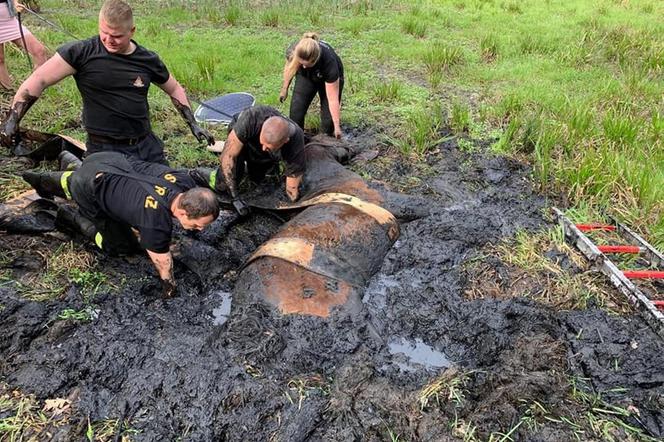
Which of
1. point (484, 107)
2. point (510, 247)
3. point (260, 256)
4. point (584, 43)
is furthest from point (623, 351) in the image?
point (584, 43)

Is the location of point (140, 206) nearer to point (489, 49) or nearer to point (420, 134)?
point (420, 134)

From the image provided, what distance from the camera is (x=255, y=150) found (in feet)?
13.8

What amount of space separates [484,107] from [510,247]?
2.71 metres

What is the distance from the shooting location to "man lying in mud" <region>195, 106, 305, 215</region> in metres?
3.85

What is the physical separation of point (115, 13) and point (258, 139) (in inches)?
53.0

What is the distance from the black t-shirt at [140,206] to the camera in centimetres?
300

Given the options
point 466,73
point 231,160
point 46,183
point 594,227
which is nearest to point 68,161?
point 46,183

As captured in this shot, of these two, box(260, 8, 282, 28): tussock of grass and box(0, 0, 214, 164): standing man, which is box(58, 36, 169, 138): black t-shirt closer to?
box(0, 0, 214, 164): standing man

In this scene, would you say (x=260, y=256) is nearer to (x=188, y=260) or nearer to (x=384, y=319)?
(x=188, y=260)

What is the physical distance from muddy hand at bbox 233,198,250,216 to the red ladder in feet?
8.46

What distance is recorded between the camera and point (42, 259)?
3.46 metres

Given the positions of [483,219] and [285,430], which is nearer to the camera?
[285,430]

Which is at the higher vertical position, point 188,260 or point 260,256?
point 260,256

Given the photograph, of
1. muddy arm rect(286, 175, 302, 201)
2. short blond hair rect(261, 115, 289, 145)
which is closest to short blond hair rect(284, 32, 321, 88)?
short blond hair rect(261, 115, 289, 145)
